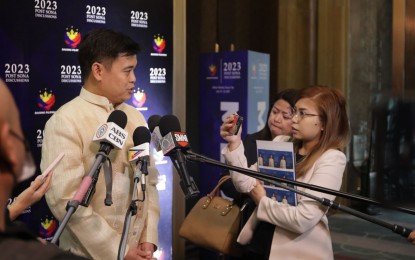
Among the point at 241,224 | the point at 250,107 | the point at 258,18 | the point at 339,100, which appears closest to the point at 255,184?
the point at 241,224

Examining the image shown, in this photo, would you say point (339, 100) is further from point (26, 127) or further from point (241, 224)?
point (26, 127)

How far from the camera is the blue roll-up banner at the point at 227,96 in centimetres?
457

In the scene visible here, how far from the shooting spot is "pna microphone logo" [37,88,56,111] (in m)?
3.29

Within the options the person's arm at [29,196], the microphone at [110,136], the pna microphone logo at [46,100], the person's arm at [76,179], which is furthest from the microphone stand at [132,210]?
the pna microphone logo at [46,100]

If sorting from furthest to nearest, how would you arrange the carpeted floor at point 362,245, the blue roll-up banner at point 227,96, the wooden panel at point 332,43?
the wooden panel at point 332,43 → the carpeted floor at point 362,245 → the blue roll-up banner at point 227,96

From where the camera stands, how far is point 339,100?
2.34 metres

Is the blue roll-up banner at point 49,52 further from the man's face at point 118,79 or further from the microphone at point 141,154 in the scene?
the microphone at point 141,154

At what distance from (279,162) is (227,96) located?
2.50 m

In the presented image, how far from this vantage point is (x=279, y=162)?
7.24 ft

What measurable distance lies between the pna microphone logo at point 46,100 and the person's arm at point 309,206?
165cm

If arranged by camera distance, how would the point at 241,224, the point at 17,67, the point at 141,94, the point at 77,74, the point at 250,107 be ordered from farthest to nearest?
the point at 250,107, the point at 141,94, the point at 77,74, the point at 17,67, the point at 241,224

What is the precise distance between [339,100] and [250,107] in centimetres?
223

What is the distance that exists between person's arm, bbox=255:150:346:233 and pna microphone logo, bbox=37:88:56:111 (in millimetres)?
1652

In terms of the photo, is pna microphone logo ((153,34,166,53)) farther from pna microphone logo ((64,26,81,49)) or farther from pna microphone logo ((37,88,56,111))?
pna microphone logo ((37,88,56,111))
